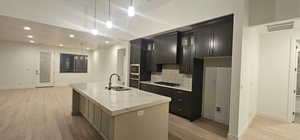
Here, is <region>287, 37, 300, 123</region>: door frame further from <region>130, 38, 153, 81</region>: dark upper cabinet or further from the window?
the window

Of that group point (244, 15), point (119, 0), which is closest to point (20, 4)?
point (119, 0)

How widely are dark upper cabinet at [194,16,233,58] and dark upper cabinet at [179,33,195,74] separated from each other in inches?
9.5

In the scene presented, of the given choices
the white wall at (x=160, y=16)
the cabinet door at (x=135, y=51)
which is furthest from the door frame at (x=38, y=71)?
the cabinet door at (x=135, y=51)

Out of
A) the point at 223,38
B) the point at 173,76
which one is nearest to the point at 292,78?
the point at 223,38

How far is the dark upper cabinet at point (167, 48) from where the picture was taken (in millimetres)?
3895

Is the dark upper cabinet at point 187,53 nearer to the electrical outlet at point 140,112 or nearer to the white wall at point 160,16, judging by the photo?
the white wall at point 160,16

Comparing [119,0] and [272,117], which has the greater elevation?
[119,0]

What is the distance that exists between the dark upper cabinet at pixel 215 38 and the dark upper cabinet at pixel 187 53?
24 cm

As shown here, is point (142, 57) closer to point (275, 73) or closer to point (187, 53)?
point (187, 53)

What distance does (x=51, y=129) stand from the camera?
2783 millimetres

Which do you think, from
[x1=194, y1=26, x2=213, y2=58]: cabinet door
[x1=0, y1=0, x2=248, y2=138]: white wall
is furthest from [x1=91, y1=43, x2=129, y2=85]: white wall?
[x1=194, y1=26, x2=213, y2=58]: cabinet door

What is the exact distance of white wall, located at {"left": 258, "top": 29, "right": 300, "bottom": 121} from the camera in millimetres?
3553

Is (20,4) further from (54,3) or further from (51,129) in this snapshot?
(51,129)

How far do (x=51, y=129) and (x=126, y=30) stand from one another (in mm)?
3984
